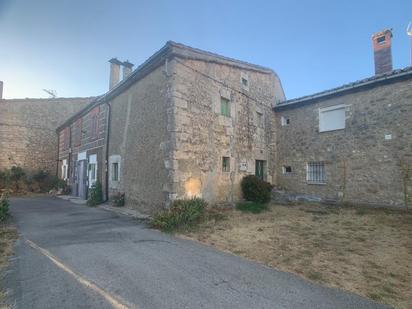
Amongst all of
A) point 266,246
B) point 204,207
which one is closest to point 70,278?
point 266,246

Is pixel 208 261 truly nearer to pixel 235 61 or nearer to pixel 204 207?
pixel 204 207

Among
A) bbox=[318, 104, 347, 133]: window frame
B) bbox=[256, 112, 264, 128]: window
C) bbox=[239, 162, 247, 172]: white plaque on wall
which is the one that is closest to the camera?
bbox=[318, 104, 347, 133]: window frame

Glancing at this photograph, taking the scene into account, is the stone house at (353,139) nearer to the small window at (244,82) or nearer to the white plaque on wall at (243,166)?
the small window at (244,82)

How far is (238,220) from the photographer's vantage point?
8047mm

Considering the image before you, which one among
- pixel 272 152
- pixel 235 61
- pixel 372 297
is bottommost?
pixel 372 297

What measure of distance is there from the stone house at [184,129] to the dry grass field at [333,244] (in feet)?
6.27

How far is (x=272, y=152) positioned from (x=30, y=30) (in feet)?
34.3

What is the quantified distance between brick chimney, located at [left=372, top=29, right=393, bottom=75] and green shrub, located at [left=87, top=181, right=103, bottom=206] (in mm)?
13230

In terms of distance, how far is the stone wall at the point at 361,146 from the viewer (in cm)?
906

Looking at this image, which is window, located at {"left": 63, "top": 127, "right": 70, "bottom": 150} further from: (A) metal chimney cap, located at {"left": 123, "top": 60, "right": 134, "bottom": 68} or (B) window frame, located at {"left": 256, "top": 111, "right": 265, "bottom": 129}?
(B) window frame, located at {"left": 256, "top": 111, "right": 265, "bottom": 129}

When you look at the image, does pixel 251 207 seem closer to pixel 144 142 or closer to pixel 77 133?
pixel 144 142

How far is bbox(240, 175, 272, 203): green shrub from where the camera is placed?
10.5m

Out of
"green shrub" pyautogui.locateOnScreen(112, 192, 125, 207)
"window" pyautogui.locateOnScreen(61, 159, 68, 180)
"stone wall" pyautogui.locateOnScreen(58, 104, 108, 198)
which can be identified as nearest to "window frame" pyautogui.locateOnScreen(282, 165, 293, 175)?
"green shrub" pyautogui.locateOnScreen(112, 192, 125, 207)

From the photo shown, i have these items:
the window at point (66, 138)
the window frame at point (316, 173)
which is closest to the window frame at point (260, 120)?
the window frame at point (316, 173)
